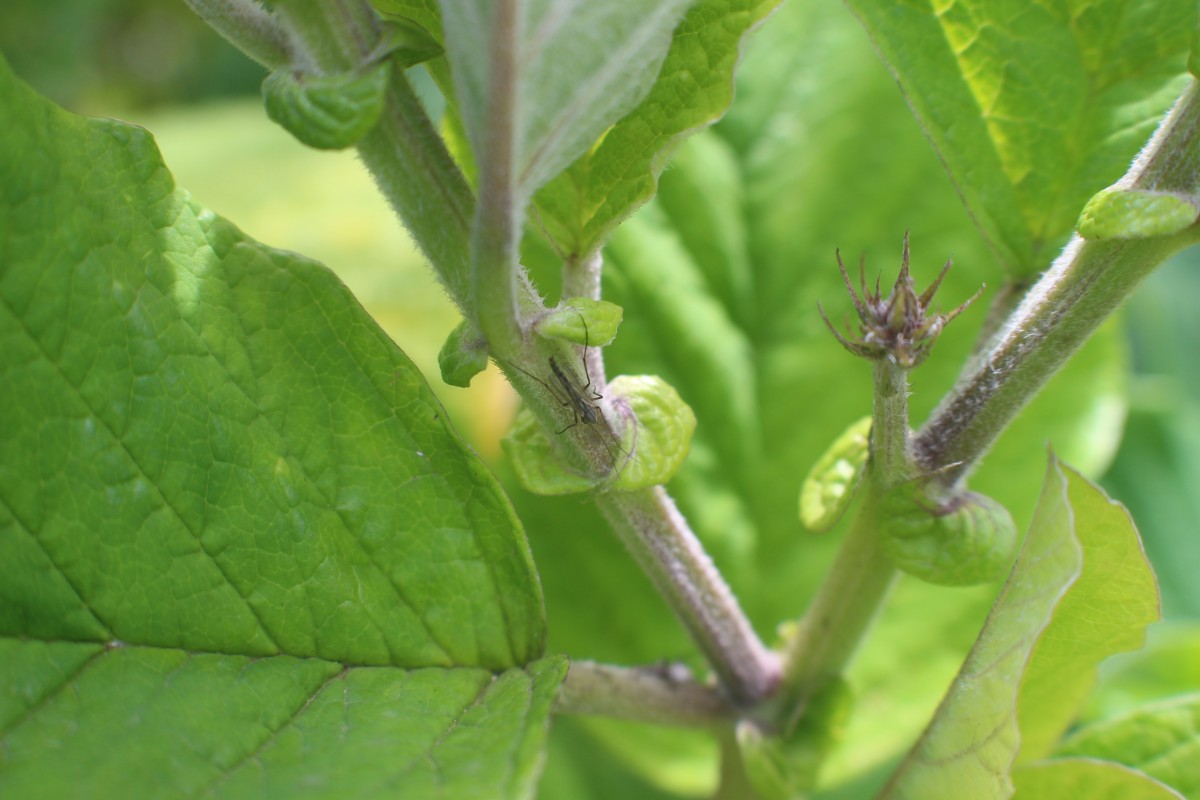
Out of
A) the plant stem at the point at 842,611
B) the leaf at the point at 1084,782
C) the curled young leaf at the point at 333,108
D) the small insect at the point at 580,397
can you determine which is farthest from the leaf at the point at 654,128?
the leaf at the point at 1084,782

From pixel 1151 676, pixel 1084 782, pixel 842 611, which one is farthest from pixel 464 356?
pixel 1151 676

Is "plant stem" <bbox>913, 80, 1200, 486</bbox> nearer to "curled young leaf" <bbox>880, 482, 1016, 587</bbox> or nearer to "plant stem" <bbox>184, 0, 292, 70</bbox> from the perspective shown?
"curled young leaf" <bbox>880, 482, 1016, 587</bbox>

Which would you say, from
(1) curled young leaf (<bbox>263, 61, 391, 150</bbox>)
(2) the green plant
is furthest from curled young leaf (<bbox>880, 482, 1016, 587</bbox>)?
(1) curled young leaf (<bbox>263, 61, 391, 150</bbox>)

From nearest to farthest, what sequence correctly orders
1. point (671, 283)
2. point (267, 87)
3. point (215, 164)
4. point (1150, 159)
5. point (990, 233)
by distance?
point (267, 87) → point (1150, 159) → point (990, 233) → point (671, 283) → point (215, 164)

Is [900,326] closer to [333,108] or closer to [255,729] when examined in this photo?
[333,108]

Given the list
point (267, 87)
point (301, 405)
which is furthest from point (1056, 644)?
point (267, 87)

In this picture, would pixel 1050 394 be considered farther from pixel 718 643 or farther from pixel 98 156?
pixel 98 156
